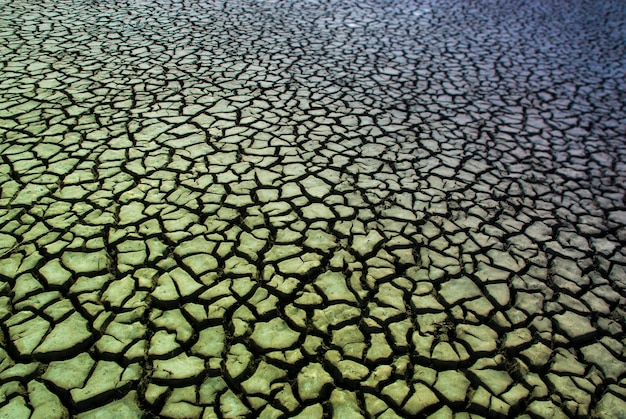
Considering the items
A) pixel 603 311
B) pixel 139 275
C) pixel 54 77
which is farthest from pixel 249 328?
pixel 54 77

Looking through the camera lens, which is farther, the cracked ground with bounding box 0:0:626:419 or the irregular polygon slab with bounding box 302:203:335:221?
the irregular polygon slab with bounding box 302:203:335:221

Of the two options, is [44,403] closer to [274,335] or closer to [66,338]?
[66,338]

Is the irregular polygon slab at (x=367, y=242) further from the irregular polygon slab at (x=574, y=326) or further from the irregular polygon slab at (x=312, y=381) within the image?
the irregular polygon slab at (x=574, y=326)

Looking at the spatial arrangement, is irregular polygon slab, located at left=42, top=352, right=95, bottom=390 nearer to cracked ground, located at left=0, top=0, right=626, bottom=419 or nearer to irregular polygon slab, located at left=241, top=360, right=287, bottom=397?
cracked ground, located at left=0, top=0, right=626, bottom=419

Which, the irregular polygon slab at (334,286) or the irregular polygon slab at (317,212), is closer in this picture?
the irregular polygon slab at (334,286)

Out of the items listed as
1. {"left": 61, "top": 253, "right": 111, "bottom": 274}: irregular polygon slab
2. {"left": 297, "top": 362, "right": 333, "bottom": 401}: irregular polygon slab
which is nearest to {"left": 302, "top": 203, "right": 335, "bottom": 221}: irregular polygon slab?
{"left": 297, "top": 362, "right": 333, "bottom": 401}: irregular polygon slab

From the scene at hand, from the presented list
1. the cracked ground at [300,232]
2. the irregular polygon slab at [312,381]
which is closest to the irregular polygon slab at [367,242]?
the cracked ground at [300,232]

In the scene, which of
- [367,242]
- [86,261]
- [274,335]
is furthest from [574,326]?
[86,261]

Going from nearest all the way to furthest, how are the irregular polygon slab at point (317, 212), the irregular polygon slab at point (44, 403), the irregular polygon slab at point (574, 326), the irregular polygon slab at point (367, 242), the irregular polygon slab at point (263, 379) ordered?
the irregular polygon slab at point (44, 403) < the irregular polygon slab at point (263, 379) < the irregular polygon slab at point (574, 326) < the irregular polygon slab at point (367, 242) < the irregular polygon slab at point (317, 212)

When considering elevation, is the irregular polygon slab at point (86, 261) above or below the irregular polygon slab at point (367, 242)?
below
